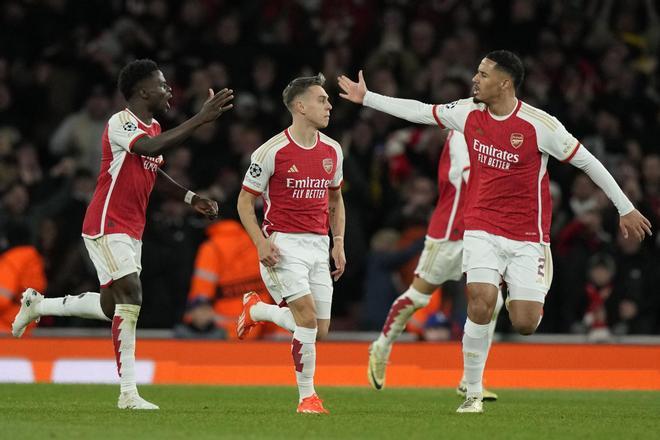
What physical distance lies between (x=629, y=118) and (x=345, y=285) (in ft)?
14.3

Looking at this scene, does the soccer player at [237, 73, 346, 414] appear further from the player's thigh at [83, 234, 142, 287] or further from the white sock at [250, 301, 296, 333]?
the player's thigh at [83, 234, 142, 287]

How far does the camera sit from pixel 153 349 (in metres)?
14.0

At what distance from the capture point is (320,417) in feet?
31.4

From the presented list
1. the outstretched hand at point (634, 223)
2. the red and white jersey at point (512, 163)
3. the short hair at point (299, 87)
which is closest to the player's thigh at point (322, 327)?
the red and white jersey at point (512, 163)

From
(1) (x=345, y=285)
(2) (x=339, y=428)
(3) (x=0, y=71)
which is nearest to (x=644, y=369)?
(1) (x=345, y=285)

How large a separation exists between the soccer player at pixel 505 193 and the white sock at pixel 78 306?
7.53ft

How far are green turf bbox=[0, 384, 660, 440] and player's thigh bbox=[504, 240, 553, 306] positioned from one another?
84 centimetres

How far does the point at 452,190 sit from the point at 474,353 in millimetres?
2162

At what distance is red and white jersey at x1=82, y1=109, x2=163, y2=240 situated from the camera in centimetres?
1007

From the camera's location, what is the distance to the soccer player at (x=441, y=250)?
1193 cm

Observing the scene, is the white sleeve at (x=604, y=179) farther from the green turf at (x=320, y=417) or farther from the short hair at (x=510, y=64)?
the green turf at (x=320, y=417)

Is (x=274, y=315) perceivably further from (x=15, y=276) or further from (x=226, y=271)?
(x=15, y=276)

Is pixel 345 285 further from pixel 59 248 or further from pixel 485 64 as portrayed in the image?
pixel 485 64

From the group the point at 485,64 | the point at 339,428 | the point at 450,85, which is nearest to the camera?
the point at 339,428
